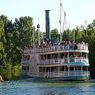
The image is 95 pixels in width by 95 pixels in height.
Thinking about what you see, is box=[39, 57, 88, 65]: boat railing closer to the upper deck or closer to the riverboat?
the riverboat

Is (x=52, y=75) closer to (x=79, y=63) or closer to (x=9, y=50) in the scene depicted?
(x=79, y=63)

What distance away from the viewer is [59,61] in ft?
146

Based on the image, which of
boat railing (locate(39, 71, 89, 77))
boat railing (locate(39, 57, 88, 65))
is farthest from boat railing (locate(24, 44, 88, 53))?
boat railing (locate(39, 71, 89, 77))

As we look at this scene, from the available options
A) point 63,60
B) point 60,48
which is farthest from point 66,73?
point 60,48

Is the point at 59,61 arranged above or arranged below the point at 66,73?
above

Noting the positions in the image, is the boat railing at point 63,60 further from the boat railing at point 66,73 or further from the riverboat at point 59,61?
the boat railing at point 66,73

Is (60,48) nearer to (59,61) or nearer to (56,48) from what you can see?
(56,48)

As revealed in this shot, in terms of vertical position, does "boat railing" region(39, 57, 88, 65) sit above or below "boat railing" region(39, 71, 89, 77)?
above

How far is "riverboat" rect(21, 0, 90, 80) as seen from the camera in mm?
43750

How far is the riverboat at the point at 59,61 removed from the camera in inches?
1722

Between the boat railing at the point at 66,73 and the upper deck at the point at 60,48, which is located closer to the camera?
the upper deck at the point at 60,48

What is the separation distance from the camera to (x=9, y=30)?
95562mm

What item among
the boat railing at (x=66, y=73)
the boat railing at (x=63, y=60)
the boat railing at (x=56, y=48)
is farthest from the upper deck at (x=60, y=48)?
the boat railing at (x=66, y=73)

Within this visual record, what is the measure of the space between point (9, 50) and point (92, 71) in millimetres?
38047
